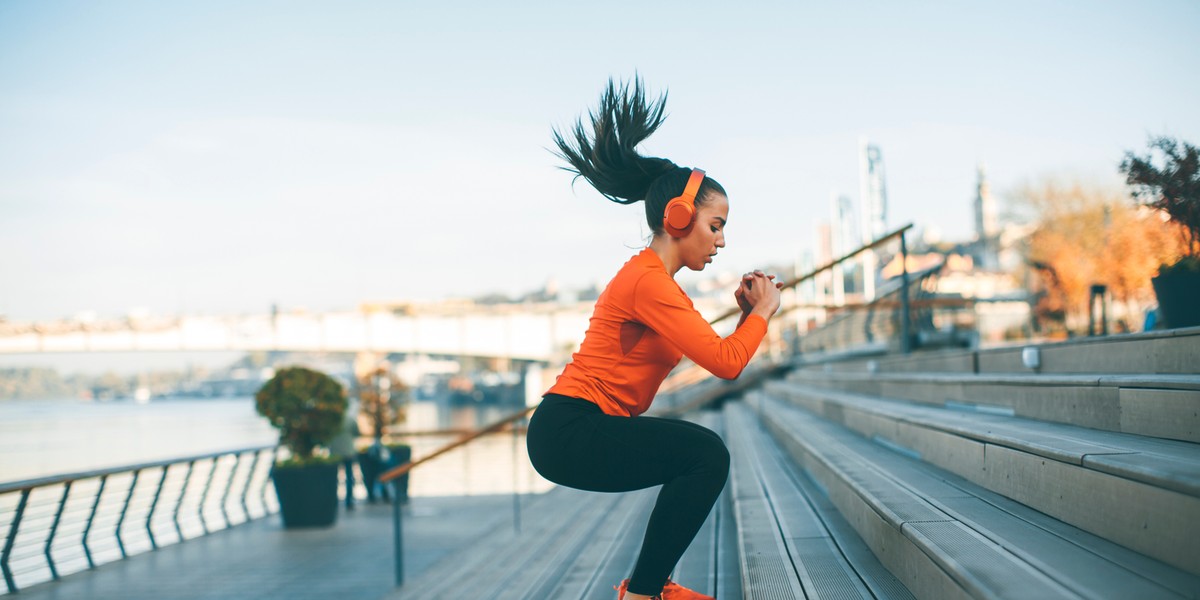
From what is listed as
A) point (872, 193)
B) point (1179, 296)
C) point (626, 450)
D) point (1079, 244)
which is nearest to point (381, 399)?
point (1179, 296)

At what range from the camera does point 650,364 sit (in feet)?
7.03

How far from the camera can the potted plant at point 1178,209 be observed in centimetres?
385

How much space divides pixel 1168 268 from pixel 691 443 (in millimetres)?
3222

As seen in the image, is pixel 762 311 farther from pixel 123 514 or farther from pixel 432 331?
pixel 432 331

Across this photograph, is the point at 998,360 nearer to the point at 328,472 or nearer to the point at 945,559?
the point at 945,559

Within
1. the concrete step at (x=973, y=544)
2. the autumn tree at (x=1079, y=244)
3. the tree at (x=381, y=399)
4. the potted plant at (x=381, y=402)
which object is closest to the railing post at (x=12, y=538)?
the potted plant at (x=381, y=402)

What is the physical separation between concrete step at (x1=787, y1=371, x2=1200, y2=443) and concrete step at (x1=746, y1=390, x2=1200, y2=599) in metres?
0.46

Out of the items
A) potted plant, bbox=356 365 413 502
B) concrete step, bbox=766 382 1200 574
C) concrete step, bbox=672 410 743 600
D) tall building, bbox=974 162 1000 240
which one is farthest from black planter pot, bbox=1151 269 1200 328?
tall building, bbox=974 162 1000 240

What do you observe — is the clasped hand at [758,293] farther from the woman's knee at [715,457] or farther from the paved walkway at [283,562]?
the paved walkway at [283,562]

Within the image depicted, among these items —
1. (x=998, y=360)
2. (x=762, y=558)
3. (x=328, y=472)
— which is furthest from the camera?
(x=328, y=472)

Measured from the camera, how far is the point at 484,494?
10.3 meters

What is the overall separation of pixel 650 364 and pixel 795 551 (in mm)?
1077

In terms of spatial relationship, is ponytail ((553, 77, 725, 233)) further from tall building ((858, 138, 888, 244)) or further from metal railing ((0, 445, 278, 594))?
tall building ((858, 138, 888, 244))

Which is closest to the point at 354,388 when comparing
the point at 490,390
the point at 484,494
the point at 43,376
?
the point at 484,494
